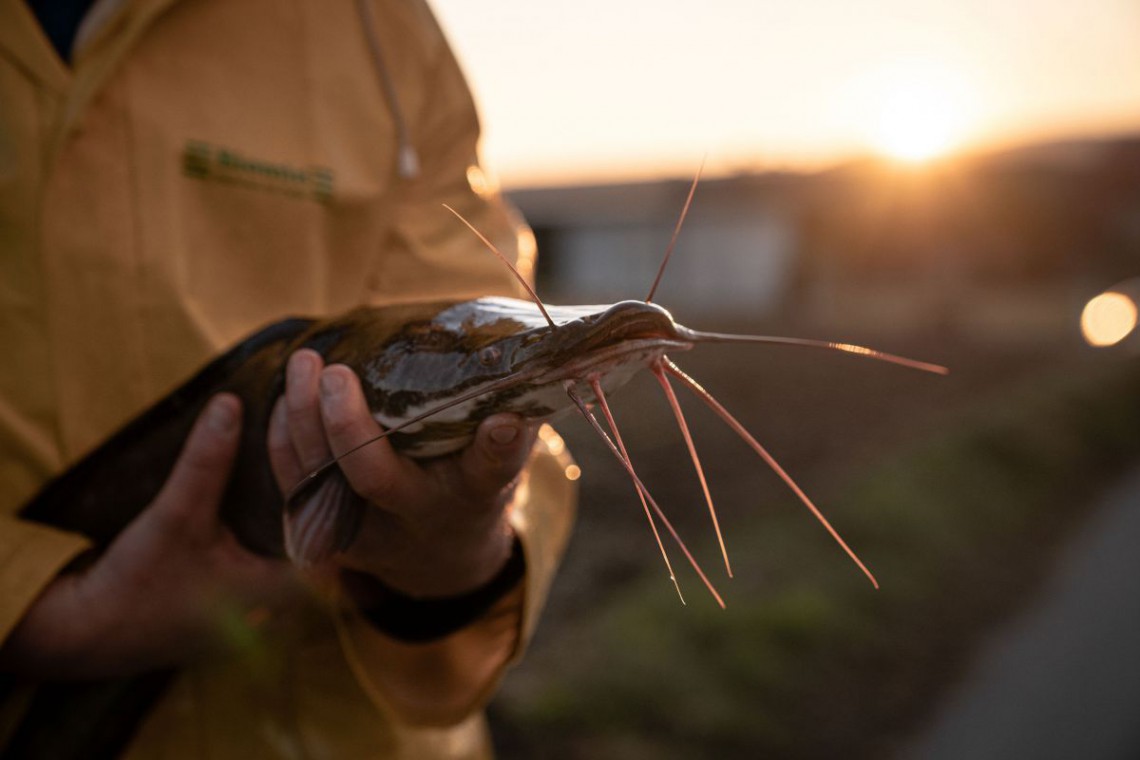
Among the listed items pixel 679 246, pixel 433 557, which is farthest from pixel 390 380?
pixel 679 246

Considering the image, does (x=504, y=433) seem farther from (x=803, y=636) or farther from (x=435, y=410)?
(x=803, y=636)

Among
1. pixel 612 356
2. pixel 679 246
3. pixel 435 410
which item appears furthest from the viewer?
pixel 679 246

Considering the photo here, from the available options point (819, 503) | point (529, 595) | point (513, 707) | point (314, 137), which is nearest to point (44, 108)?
point (314, 137)

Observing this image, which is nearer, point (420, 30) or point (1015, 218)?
point (420, 30)

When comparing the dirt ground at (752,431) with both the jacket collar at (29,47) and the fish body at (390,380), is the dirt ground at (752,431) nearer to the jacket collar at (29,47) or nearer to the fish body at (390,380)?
the fish body at (390,380)

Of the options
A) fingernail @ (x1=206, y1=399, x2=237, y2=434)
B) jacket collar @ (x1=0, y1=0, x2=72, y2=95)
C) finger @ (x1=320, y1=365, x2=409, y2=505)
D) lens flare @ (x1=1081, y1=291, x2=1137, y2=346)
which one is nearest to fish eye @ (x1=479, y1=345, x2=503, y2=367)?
finger @ (x1=320, y1=365, x2=409, y2=505)

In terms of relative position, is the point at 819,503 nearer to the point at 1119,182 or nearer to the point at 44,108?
the point at 44,108
